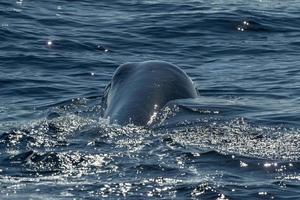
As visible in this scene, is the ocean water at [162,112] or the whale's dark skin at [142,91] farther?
the whale's dark skin at [142,91]

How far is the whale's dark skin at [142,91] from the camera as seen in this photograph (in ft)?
46.6

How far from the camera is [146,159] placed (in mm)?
12125

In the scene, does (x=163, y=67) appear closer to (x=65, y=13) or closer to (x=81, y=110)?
(x=81, y=110)

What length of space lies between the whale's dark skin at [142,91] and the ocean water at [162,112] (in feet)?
0.78

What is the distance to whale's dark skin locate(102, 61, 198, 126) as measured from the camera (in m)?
14.2

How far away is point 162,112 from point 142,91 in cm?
62

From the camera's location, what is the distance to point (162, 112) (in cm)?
1437

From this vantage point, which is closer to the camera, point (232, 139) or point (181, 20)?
point (232, 139)

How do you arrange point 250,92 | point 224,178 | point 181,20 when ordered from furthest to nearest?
point 181,20 → point 250,92 → point 224,178

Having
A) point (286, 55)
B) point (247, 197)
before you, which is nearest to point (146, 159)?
point (247, 197)

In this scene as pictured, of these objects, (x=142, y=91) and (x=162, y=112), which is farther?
(x=142, y=91)

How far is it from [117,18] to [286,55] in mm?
6488

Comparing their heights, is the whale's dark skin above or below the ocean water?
above

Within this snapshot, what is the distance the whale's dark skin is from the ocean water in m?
0.24
